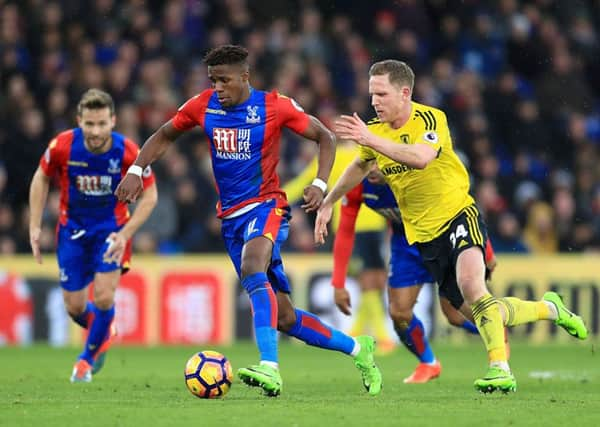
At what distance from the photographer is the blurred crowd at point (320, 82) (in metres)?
17.7

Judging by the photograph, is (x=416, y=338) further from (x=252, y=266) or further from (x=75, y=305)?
(x=75, y=305)

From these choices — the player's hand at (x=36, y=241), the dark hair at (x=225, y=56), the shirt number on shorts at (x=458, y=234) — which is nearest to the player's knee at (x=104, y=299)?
the player's hand at (x=36, y=241)

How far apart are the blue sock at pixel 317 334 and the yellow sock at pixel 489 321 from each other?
3.18 ft

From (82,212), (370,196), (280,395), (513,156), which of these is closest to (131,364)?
(82,212)

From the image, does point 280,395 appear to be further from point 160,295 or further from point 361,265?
point 160,295

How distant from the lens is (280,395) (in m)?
9.09

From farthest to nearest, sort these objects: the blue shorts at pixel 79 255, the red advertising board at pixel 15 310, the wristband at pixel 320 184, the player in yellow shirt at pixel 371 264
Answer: the red advertising board at pixel 15 310, the player in yellow shirt at pixel 371 264, the blue shorts at pixel 79 255, the wristband at pixel 320 184

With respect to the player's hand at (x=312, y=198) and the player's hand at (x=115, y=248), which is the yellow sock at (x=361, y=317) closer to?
the player's hand at (x=115, y=248)

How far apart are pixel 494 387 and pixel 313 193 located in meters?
1.69

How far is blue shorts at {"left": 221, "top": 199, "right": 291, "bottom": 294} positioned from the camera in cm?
900

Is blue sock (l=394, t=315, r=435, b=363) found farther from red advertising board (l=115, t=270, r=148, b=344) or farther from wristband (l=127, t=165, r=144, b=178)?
red advertising board (l=115, t=270, r=148, b=344)

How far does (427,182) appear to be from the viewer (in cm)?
921

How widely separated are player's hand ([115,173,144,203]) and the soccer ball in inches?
→ 49.2

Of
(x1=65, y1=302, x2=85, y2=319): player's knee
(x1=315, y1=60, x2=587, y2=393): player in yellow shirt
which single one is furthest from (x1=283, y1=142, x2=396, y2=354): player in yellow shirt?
(x1=315, y1=60, x2=587, y2=393): player in yellow shirt
